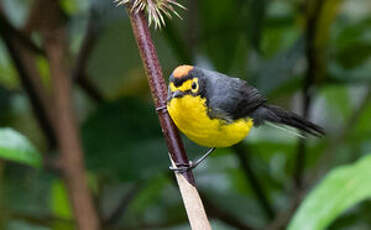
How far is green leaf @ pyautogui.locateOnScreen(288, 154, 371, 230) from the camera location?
4.03 feet

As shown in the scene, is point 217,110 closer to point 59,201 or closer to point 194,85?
point 194,85

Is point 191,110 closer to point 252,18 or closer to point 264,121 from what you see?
point 264,121

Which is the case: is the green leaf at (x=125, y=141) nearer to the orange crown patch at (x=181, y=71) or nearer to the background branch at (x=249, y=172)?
the background branch at (x=249, y=172)

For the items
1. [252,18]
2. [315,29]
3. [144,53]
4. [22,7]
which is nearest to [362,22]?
[315,29]

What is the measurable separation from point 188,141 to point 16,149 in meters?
0.80

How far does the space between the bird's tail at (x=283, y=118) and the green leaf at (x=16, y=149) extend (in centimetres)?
69

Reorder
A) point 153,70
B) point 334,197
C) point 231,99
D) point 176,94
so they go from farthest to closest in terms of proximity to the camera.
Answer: point 231,99
point 176,94
point 334,197
point 153,70

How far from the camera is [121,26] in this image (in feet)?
8.14

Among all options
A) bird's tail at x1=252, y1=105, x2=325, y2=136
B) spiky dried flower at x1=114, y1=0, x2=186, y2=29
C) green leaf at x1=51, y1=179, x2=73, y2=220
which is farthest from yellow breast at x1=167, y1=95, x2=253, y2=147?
green leaf at x1=51, y1=179, x2=73, y2=220

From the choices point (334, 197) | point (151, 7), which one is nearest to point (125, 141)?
point (334, 197)

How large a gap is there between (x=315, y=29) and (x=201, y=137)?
2.27 feet

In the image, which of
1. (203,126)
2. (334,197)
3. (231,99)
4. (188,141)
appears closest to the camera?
(334,197)

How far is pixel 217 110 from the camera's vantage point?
1630 mm

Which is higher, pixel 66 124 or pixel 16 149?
pixel 66 124
